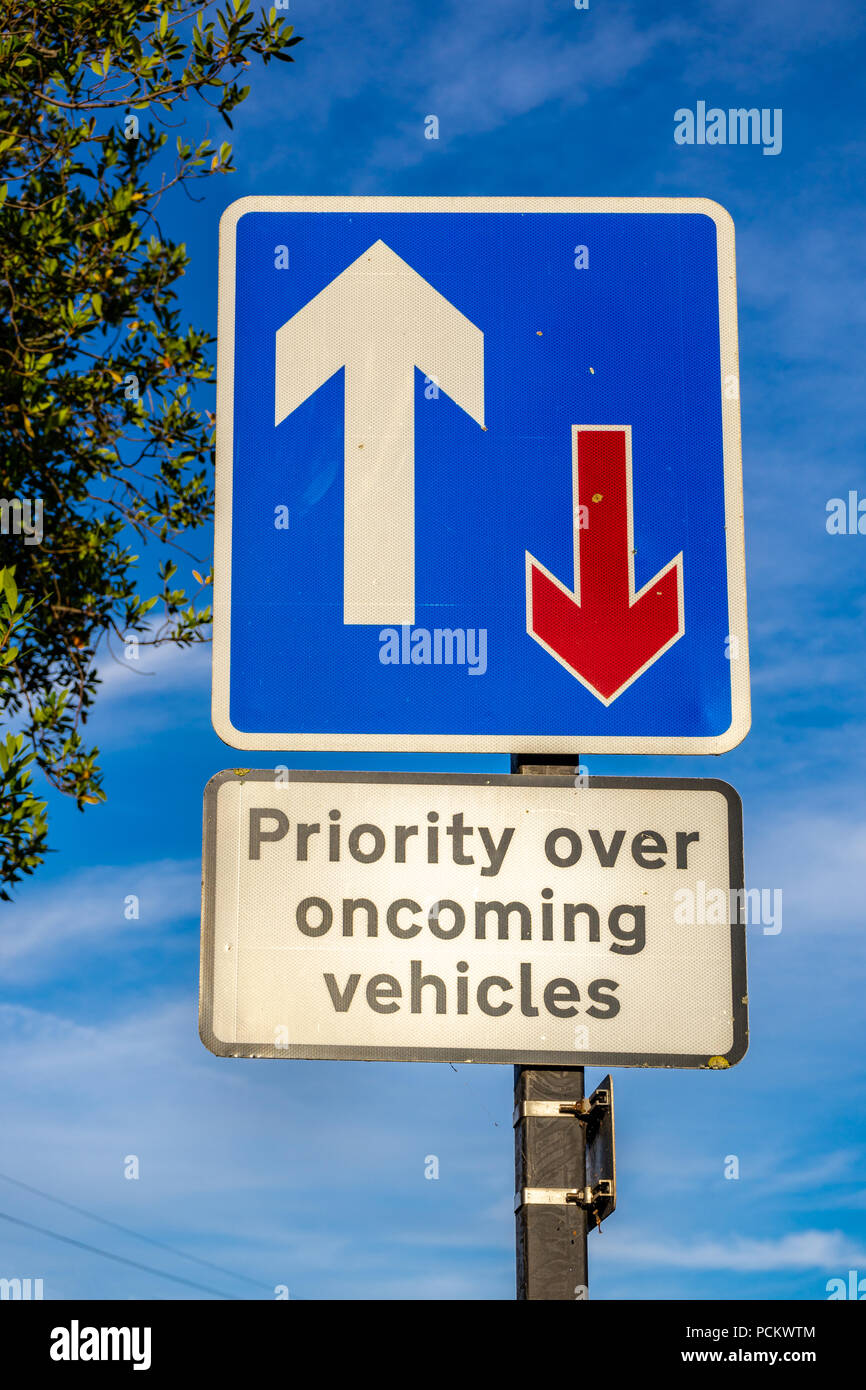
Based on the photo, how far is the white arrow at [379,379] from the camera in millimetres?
2721

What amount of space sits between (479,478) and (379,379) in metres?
0.29

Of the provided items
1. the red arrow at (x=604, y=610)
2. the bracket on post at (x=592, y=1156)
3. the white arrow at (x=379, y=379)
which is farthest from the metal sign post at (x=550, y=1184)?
the white arrow at (x=379, y=379)

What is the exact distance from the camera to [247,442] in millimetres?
2801

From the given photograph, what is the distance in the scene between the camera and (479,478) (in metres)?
2.75

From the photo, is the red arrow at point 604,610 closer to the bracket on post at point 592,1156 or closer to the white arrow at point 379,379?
the white arrow at point 379,379

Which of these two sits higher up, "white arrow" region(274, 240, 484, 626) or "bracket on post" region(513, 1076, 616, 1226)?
"white arrow" region(274, 240, 484, 626)

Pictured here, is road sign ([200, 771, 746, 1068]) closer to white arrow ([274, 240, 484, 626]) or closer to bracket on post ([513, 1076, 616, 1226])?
bracket on post ([513, 1076, 616, 1226])

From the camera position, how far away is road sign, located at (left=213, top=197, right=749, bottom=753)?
2680 mm

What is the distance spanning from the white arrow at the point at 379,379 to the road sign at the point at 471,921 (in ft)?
1.37

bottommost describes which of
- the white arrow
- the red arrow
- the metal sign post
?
the metal sign post

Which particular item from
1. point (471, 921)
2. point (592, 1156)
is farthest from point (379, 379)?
point (592, 1156)

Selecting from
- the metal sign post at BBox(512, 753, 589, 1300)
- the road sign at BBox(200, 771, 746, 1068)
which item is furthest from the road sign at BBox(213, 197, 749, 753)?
the metal sign post at BBox(512, 753, 589, 1300)
